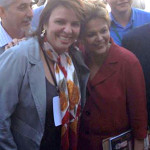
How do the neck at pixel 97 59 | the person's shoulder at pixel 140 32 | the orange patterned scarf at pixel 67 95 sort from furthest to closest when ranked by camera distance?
the person's shoulder at pixel 140 32, the neck at pixel 97 59, the orange patterned scarf at pixel 67 95

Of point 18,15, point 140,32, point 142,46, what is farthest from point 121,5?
point 18,15

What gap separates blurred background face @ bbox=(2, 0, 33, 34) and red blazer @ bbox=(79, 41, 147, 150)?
2.48 feet

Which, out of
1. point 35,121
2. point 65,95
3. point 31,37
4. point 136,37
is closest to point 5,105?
point 35,121

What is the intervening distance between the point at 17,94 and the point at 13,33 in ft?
2.59

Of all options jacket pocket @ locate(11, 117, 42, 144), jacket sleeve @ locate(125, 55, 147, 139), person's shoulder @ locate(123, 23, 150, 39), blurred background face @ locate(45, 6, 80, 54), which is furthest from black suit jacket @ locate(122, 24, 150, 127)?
jacket pocket @ locate(11, 117, 42, 144)

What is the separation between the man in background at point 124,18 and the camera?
2.73m

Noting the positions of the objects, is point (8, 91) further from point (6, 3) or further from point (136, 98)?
point (136, 98)

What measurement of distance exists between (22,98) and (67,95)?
36 cm

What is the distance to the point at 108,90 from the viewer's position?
2023 millimetres

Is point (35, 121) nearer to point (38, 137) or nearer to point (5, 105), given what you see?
point (38, 137)

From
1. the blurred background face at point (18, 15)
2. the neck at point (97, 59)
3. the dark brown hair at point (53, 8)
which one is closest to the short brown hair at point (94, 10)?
the dark brown hair at point (53, 8)

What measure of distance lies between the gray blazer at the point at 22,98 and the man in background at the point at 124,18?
123cm

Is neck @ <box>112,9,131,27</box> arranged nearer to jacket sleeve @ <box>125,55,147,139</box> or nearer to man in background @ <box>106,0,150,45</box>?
man in background @ <box>106,0,150,45</box>

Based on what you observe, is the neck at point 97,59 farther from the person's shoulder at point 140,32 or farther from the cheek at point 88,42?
the person's shoulder at point 140,32
